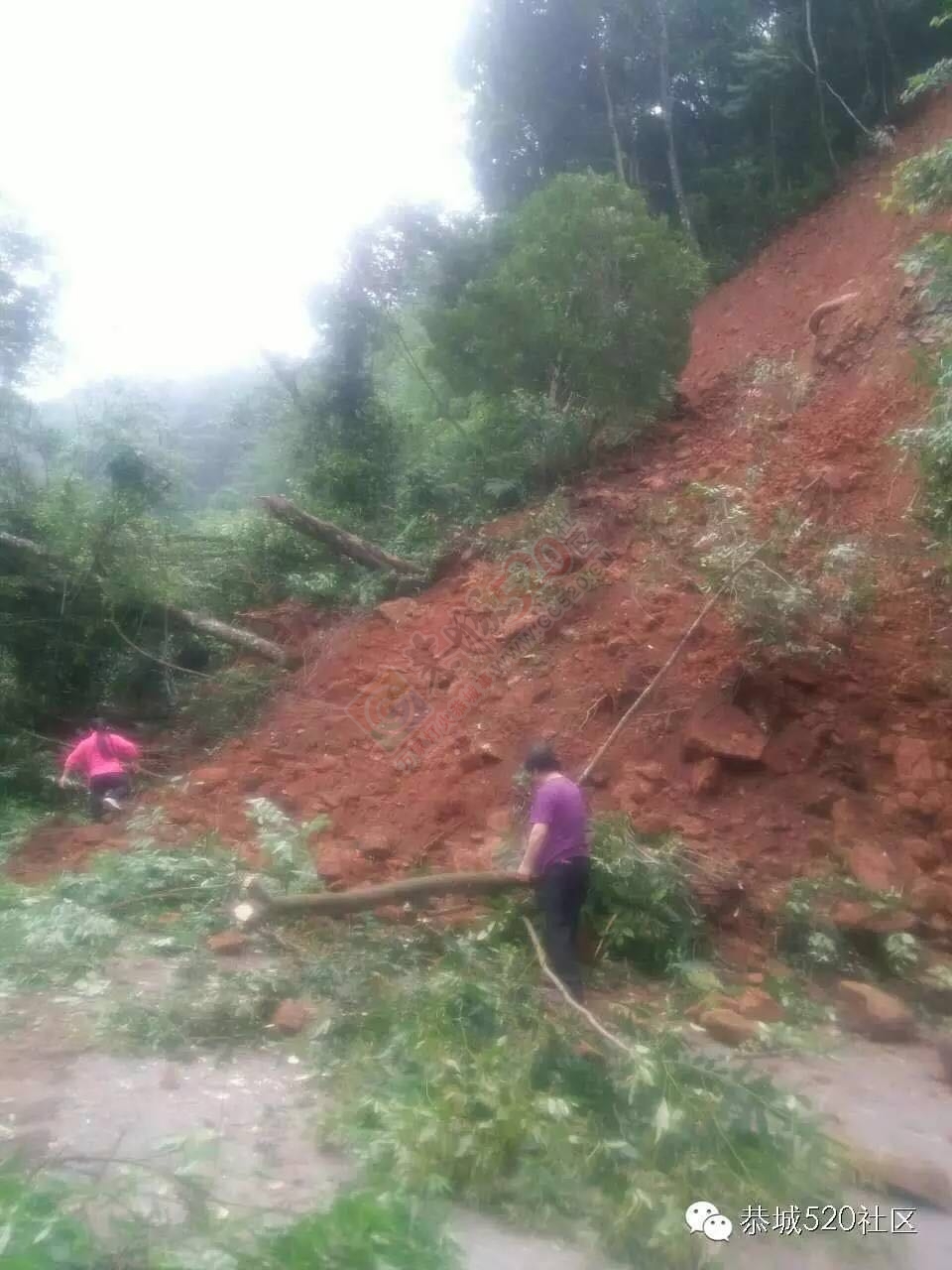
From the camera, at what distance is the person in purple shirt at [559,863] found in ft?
16.2

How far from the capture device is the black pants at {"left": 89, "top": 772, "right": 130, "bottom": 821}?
8375 millimetres

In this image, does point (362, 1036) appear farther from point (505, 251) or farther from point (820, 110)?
point (820, 110)

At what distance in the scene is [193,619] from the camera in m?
11.0

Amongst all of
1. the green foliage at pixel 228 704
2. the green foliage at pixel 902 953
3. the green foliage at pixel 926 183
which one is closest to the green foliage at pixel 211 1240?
the green foliage at pixel 902 953

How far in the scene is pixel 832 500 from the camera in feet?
29.8

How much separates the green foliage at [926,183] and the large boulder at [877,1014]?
508 centimetres

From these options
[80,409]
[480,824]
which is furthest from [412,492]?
[480,824]

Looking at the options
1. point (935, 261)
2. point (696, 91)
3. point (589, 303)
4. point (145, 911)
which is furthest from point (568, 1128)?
point (696, 91)

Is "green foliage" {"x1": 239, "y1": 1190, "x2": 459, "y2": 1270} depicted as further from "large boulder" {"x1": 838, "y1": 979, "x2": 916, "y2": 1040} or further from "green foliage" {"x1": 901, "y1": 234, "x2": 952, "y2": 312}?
"green foliage" {"x1": 901, "y1": 234, "x2": 952, "y2": 312}

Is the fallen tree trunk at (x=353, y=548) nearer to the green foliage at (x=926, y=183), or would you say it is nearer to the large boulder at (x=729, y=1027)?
the green foliage at (x=926, y=183)

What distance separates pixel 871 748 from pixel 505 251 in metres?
10.1

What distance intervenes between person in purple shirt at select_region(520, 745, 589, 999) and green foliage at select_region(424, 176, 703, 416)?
24.5 feet

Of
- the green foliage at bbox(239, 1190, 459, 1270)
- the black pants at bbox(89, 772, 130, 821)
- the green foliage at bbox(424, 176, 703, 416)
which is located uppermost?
the green foliage at bbox(424, 176, 703, 416)

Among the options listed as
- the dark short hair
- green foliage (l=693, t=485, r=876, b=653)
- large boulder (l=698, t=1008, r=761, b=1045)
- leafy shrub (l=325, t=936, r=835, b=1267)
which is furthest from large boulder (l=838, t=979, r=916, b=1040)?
green foliage (l=693, t=485, r=876, b=653)
